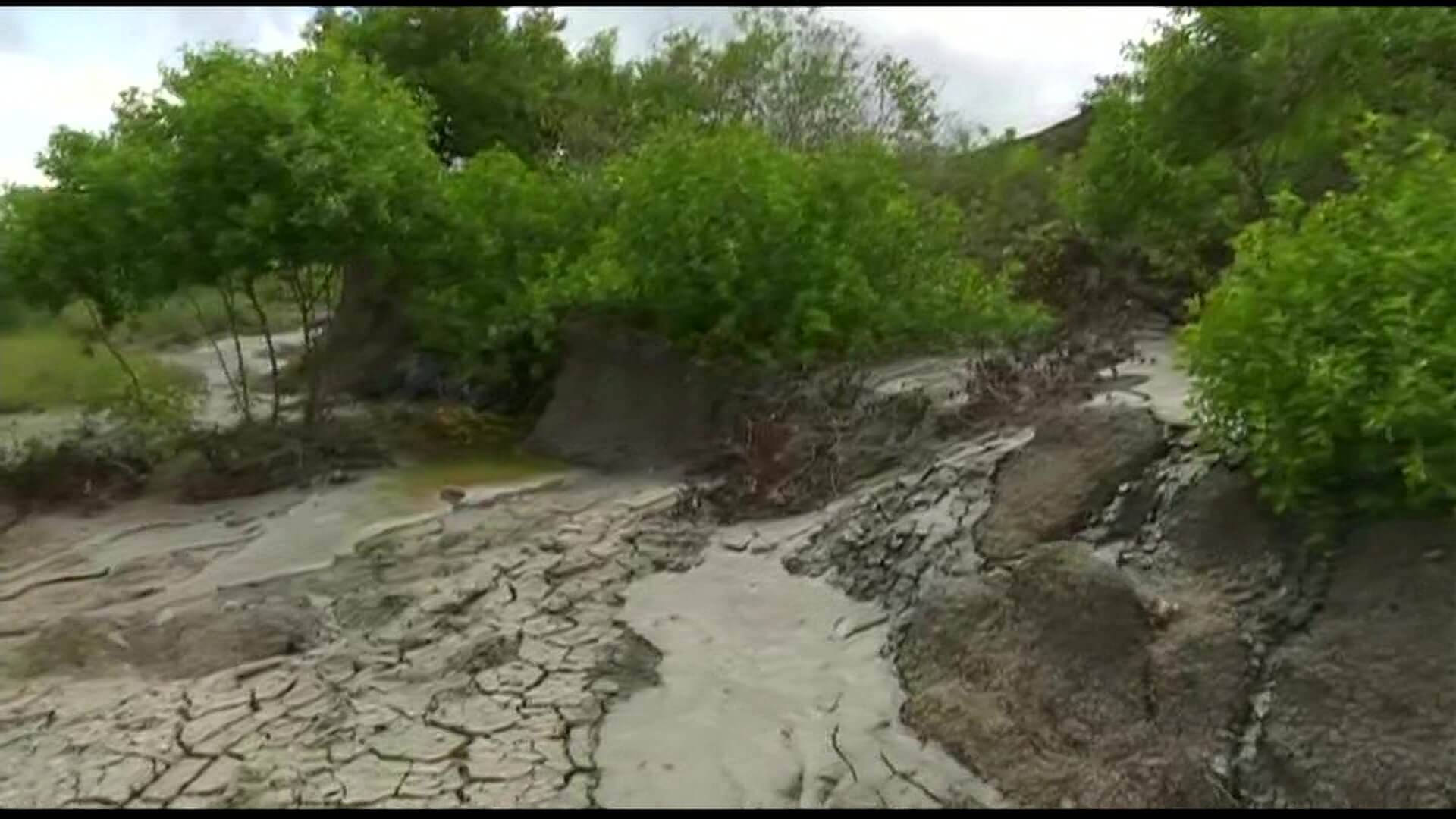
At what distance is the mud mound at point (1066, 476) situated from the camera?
241 inches

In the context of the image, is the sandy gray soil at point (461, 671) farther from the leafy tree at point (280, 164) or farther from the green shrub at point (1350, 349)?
the leafy tree at point (280, 164)

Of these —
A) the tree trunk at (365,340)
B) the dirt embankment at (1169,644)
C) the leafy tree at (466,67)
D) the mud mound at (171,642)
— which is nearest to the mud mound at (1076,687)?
the dirt embankment at (1169,644)

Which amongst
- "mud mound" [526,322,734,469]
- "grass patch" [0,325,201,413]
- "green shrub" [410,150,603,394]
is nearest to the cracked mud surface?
"mud mound" [526,322,734,469]

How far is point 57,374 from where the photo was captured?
13.4 m

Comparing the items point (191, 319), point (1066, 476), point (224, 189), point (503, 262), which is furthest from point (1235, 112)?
point (191, 319)

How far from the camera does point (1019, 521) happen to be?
6.28m

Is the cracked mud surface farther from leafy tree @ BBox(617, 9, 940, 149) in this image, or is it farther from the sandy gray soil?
leafy tree @ BBox(617, 9, 940, 149)

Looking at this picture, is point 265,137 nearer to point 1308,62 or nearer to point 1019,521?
point 1019,521

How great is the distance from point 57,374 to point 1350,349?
12.3 metres

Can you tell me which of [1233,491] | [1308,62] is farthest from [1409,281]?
[1308,62]

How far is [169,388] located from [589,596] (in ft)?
23.8

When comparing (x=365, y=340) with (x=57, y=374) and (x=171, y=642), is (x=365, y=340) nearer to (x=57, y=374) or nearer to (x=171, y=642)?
(x=57, y=374)

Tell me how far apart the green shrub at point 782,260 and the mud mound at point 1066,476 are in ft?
11.4

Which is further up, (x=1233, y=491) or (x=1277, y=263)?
(x=1277, y=263)
